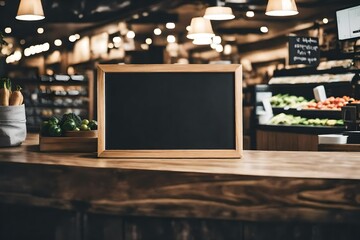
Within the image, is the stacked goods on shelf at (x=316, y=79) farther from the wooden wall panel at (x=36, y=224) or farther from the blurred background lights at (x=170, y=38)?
the wooden wall panel at (x=36, y=224)

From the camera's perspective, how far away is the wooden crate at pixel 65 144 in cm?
336

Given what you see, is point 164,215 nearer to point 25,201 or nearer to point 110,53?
point 25,201

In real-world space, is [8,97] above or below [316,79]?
below

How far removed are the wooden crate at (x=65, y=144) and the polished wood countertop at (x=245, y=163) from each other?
7 cm

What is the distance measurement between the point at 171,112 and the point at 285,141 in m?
5.75

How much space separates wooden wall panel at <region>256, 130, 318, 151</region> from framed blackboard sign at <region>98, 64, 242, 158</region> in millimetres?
4963

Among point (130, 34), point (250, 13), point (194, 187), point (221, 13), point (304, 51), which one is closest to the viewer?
point (194, 187)

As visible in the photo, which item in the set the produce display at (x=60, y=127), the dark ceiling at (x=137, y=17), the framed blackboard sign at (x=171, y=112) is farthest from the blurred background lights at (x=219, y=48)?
the framed blackboard sign at (x=171, y=112)

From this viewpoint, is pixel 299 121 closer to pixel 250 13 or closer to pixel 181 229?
pixel 250 13

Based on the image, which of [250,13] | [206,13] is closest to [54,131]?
[206,13]

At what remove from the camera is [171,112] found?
2.96 m

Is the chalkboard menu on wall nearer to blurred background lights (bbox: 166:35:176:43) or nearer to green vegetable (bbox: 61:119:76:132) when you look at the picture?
blurred background lights (bbox: 166:35:176:43)

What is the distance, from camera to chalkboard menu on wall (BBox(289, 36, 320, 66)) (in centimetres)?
870

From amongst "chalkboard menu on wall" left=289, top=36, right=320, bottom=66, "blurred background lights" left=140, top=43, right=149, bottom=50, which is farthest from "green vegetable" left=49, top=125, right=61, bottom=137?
"blurred background lights" left=140, top=43, right=149, bottom=50
